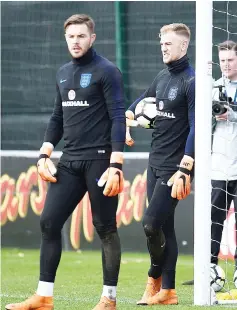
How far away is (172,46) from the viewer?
8.20 m

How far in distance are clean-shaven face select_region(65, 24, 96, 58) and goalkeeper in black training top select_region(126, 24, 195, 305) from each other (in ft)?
3.02

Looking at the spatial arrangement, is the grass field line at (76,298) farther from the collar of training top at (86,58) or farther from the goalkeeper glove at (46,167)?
the collar of training top at (86,58)

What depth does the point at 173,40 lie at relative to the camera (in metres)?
8.16

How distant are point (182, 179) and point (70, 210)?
0.86 meters

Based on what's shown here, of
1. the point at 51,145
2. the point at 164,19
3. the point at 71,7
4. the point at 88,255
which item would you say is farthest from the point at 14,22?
the point at 51,145

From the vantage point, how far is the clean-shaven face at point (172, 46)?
26.8 ft

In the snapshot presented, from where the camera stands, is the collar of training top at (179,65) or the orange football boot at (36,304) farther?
the collar of training top at (179,65)

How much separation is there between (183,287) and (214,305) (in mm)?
1967

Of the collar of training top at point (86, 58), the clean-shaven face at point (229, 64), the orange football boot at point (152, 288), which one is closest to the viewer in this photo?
the collar of training top at point (86, 58)

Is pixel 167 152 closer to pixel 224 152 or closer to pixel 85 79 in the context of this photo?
pixel 85 79

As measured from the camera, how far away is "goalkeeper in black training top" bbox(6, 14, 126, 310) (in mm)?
7367

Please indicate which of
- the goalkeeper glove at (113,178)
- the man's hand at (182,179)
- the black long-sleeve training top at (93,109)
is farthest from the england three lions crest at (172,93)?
the goalkeeper glove at (113,178)

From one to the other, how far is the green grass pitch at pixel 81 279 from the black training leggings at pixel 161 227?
0.28 m

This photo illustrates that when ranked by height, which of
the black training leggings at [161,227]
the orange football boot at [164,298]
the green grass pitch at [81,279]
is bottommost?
the green grass pitch at [81,279]
